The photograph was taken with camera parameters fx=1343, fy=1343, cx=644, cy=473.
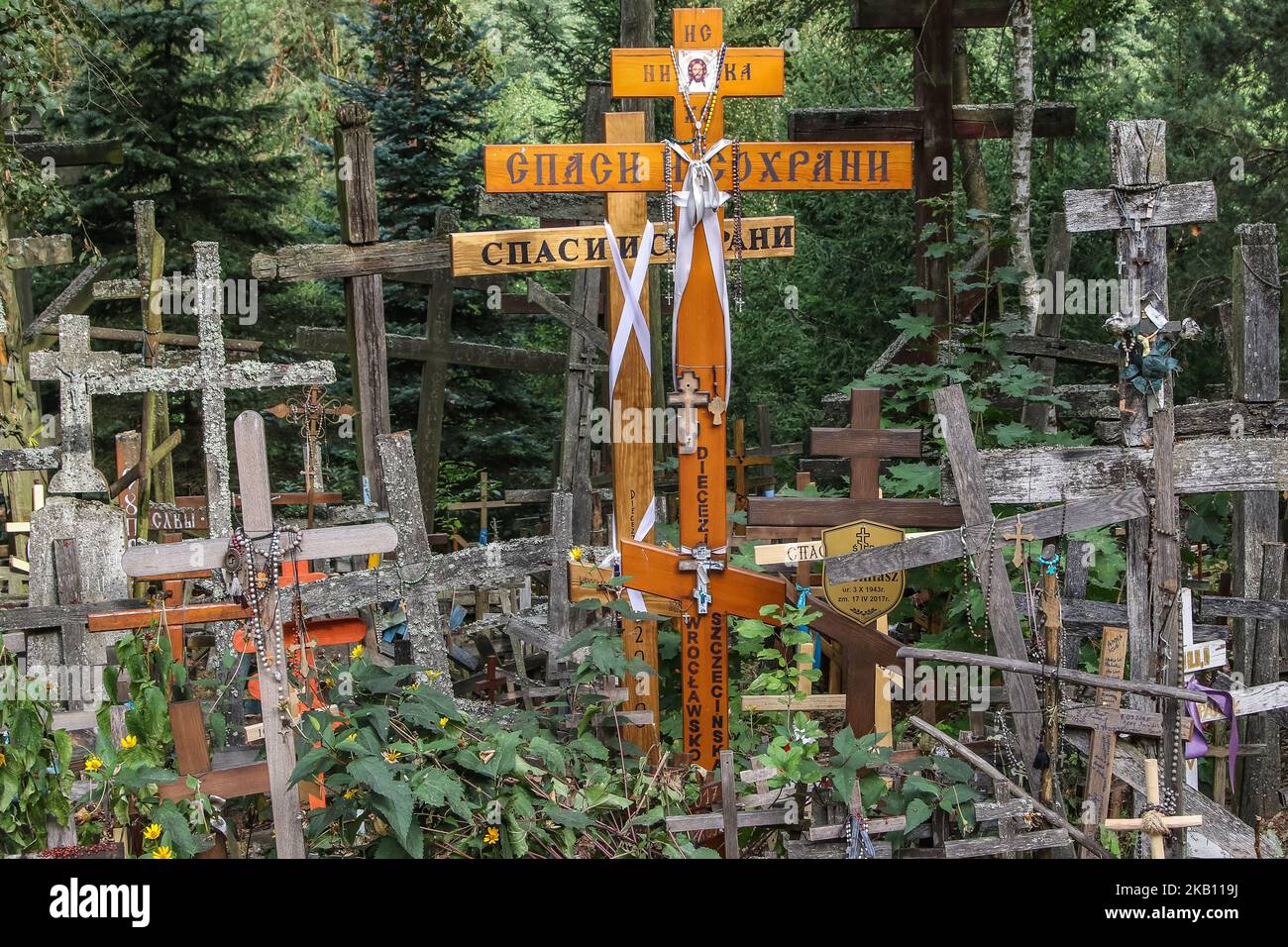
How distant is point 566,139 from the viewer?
17.3 meters

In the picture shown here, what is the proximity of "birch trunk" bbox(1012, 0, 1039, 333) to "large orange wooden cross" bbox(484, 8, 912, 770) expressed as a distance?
352 centimetres

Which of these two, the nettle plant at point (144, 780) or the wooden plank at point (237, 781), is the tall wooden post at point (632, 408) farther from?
the nettle plant at point (144, 780)

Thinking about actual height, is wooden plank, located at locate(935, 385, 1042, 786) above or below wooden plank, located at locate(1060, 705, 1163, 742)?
above

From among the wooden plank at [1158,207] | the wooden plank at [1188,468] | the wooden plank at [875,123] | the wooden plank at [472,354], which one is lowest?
the wooden plank at [1188,468]

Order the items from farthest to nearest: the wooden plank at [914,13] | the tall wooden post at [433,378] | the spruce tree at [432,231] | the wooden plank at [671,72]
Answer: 1. the spruce tree at [432,231]
2. the tall wooden post at [433,378]
3. the wooden plank at [914,13]
4. the wooden plank at [671,72]

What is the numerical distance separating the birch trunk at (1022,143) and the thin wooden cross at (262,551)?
6.07m

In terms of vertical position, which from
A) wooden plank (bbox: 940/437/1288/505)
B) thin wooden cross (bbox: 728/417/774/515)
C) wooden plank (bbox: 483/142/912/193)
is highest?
wooden plank (bbox: 483/142/912/193)

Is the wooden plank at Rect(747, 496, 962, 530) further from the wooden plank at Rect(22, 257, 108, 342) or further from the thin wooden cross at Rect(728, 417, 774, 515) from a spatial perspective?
the wooden plank at Rect(22, 257, 108, 342)

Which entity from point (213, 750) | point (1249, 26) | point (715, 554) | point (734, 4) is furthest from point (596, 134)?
point (734, 4)

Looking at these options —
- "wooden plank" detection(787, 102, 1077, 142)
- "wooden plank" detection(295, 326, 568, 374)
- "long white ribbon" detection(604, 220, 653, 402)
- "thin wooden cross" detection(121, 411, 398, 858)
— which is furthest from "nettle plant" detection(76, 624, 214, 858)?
"wooden plank" detection(787, 102, 1077, 142)

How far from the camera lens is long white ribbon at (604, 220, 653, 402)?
6.84 m

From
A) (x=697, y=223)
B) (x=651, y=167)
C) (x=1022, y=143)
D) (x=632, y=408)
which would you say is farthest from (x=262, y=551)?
(x=1022, y=143)

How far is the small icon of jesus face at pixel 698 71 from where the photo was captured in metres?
6.61

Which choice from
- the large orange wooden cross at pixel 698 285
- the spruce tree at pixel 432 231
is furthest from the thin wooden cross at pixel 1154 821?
the spruce tree at pixel 432 231
